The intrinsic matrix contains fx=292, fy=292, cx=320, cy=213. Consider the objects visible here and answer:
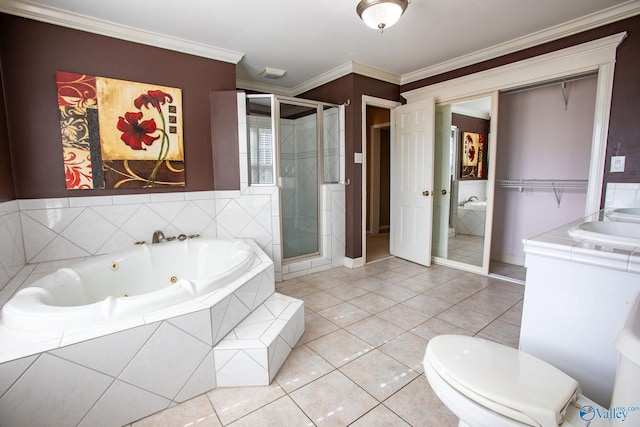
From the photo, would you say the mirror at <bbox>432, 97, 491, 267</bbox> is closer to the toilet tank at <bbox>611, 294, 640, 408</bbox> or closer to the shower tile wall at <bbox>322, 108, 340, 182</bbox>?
the shower tile wall at <bbox>322, 108, 340, 182</bbox>

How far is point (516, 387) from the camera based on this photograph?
2.99ft

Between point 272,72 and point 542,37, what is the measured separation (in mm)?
2721

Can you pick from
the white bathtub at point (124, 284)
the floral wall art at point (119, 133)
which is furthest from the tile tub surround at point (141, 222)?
the white bathtub at point (124, 284)

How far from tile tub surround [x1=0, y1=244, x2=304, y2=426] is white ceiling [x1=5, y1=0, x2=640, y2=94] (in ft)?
6.88

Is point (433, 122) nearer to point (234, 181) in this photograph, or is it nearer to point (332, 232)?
point (332, 232)

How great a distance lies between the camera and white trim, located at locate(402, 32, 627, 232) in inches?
92.4

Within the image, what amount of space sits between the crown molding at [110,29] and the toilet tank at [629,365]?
11.1ft

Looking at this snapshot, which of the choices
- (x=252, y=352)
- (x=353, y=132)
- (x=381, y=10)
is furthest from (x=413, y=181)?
(x=252, y=352)

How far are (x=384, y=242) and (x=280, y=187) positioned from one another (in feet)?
7.82

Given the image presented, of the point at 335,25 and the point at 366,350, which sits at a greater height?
the point at 335,25

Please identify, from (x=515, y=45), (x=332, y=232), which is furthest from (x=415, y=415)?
(x=515, y=45)

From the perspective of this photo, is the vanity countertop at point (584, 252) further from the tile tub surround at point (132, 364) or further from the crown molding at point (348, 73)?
the crown molding at point (348, 73)

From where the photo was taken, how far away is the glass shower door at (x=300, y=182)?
10.8 ft

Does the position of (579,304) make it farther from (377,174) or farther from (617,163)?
(377,174)
